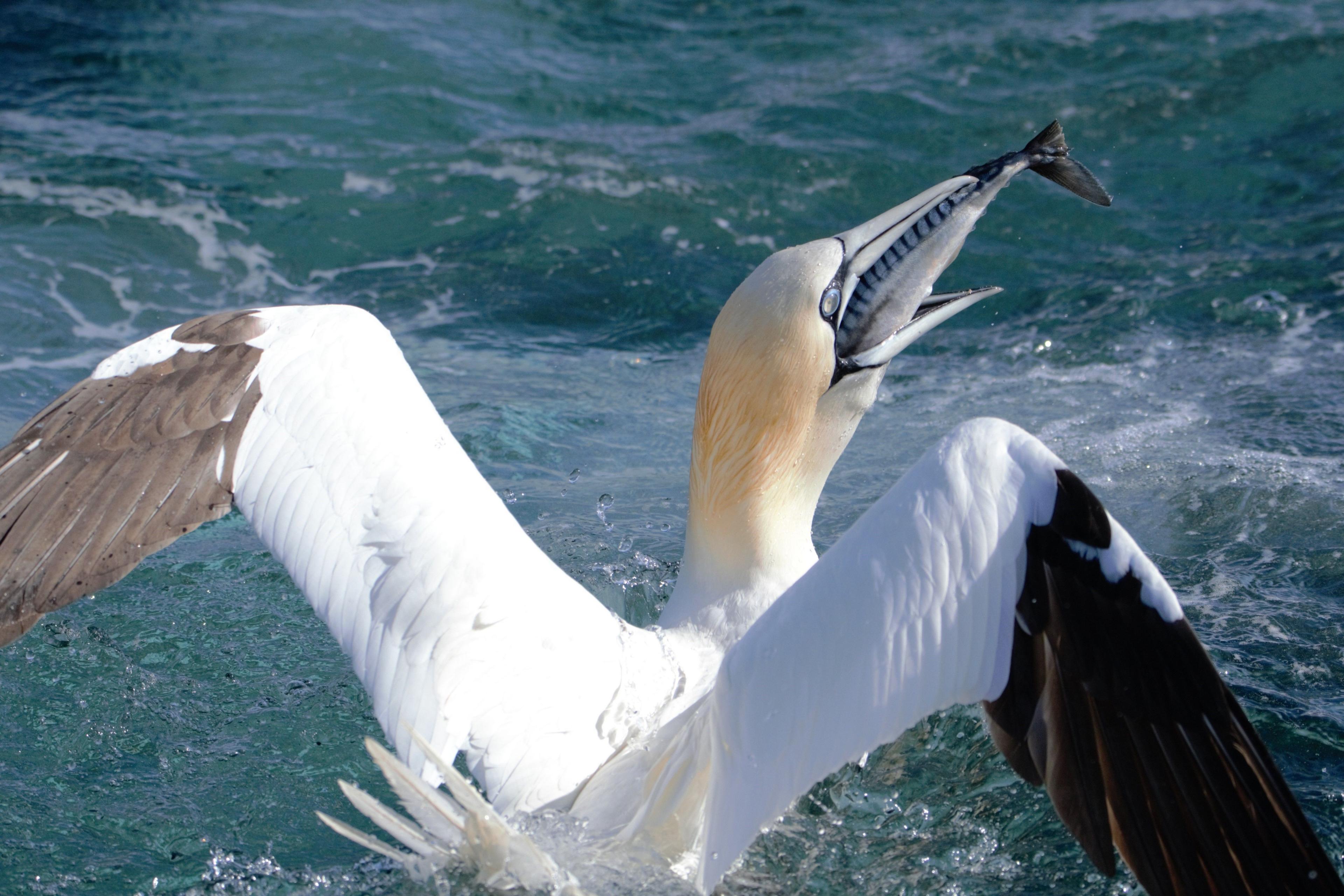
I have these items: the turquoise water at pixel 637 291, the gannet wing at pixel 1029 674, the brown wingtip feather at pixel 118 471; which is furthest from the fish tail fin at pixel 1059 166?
the brown wingtip feather at pixel 118 471

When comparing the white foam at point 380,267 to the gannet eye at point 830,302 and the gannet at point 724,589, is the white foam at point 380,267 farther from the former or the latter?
the gannet eye at point 830,302

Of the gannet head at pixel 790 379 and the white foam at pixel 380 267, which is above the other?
the gannet head at pixel 790 379

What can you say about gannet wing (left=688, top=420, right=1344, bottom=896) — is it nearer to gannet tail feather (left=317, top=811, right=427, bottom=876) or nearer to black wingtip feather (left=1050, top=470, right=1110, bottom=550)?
black wingtip feather (left=1050, top=470, right=1110, bottom=550)

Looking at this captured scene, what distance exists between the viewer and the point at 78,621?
4.79 metres

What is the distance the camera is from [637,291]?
859 centimetres

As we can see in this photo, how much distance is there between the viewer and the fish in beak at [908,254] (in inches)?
158

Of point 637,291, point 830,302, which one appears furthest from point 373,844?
point 637,291

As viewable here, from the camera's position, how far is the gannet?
2.88m

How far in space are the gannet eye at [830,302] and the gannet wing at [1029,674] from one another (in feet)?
3.47

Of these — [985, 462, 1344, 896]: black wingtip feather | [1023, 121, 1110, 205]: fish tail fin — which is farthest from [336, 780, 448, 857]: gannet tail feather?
[1023, 121, 1110, 205]: fish tail fin

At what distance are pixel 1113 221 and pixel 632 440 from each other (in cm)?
454

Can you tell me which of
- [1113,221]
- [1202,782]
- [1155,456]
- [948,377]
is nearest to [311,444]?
[1202,782]

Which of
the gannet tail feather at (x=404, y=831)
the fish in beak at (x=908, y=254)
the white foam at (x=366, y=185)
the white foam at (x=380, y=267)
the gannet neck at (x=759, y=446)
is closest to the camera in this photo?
the gannet tail feather at (x=404, y=831)

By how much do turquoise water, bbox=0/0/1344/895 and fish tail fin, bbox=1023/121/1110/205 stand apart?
63.4 inches
